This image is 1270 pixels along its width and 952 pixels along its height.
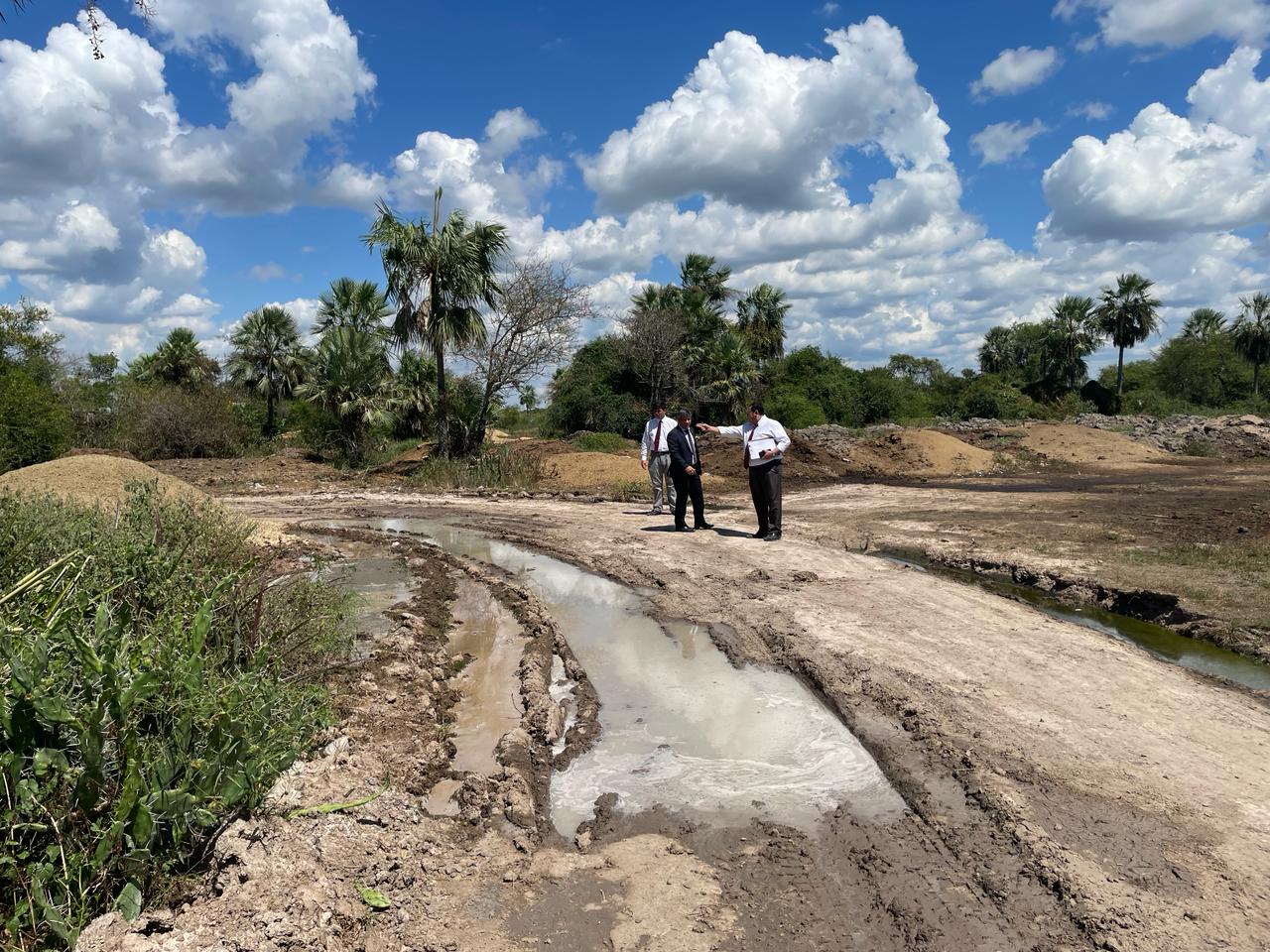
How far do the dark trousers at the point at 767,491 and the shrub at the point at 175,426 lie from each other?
2668 centimetres

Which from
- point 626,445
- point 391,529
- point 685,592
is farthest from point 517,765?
point 626,445

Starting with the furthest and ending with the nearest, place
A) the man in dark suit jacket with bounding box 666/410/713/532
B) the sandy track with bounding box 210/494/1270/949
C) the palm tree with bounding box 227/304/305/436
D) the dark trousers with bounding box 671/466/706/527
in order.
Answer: the palm tree with bounding box 227/304/305/436 → the dark trousers with bounding box 671/466/706/527 → the man in dark suit jacket with bounding box 666/410/713/532 → the sandy track with bounding box 210/494/1270/949

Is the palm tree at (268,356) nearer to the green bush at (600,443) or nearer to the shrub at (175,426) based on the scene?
the shrub at (175,426)

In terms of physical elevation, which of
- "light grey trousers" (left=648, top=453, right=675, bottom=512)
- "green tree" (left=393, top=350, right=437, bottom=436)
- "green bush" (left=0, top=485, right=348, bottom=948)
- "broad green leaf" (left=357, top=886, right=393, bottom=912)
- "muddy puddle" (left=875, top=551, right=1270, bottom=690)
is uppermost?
"green tree" (left=393, top=350, right=437, bottom=436)

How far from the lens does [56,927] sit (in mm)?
2482

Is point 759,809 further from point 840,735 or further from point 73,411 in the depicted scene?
point 73,411

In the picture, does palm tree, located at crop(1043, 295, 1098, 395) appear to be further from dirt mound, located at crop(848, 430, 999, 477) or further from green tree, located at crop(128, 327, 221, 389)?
green tree, located at crop(128, 327, 221, 389)

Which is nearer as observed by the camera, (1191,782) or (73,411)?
(1191,782)

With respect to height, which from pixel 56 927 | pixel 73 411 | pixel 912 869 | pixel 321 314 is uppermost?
pixel 321 314

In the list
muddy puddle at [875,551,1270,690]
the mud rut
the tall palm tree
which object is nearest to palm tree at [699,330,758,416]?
the tall palm tree

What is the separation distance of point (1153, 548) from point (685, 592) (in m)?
6.06

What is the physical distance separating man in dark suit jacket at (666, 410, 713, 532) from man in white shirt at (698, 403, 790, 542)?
42 centimetres

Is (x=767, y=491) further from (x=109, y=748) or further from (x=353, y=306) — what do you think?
(x=353, y=306)

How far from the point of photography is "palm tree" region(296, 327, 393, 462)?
2825 centimetres
